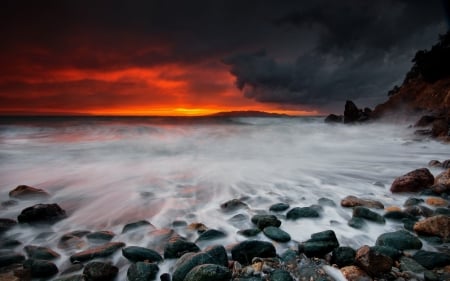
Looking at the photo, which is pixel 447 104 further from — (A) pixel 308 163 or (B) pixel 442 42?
(A) pixel 308 163

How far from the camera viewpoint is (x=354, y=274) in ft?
7.72

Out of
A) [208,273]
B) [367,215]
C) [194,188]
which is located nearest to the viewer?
[208,273]

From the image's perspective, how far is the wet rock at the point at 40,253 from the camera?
9.05 ft

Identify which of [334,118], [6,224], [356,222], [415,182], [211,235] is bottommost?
[6,224]

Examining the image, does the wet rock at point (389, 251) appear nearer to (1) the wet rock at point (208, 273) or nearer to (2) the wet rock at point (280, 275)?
(2) the wet rock at point (280, 275)

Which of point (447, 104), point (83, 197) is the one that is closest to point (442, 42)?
point (447, 104)

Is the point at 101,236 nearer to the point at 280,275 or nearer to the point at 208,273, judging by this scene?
the point at 208,273

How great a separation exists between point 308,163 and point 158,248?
250 inches

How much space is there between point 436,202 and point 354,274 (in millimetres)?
2518

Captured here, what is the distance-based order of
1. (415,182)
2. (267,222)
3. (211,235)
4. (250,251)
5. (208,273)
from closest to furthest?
(208,273)
(250,251)
(211,235)
(267,222)
(415,182)

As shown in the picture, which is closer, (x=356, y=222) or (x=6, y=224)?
(x=356, y=222)

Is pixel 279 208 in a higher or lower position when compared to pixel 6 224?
higher

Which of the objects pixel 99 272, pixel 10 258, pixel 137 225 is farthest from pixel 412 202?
pixel 10 258

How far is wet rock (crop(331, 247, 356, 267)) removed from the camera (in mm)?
2506
